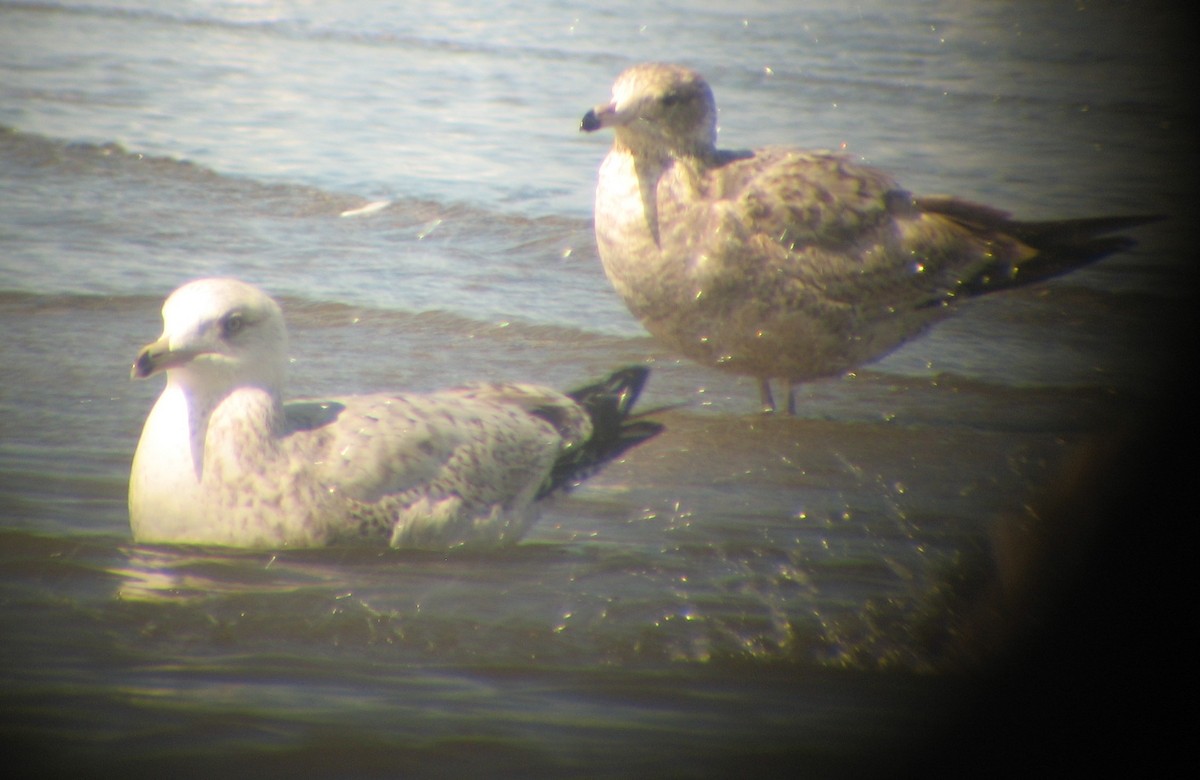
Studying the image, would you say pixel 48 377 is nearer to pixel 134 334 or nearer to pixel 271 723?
pixel 134 334

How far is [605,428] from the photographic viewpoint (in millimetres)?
5121

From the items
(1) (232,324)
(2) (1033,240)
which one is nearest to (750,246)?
(2) (1033,240)

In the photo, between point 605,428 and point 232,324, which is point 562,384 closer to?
point 605,428

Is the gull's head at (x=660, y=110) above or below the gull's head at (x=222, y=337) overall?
above

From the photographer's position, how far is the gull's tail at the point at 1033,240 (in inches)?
252

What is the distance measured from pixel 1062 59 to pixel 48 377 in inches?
425

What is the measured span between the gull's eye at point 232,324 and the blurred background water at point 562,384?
641 millimetres

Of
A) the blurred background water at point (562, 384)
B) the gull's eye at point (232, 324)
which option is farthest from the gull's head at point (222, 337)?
the blurred background water at point (562, 384)

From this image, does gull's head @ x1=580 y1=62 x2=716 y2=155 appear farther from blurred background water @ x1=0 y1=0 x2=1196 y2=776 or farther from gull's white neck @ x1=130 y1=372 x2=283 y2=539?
gull's white neck @ x1=130 y1=372 x2=283 y2=539

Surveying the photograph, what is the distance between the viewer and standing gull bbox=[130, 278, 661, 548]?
4.26 m

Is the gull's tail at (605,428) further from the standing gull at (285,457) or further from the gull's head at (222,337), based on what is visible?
the gull's head at (222,337)

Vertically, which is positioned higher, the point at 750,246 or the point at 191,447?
the point at 750,246

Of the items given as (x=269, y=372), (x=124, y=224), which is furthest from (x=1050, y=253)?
(x=124, y=224)

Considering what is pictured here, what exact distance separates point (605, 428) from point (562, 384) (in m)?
1.21
